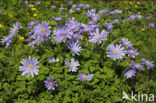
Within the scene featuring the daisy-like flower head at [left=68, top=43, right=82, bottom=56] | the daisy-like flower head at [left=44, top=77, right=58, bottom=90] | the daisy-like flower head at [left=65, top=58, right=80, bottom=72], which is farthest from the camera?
the daisy-like flower head at [left=68, top=43, right=82, bottom=56]

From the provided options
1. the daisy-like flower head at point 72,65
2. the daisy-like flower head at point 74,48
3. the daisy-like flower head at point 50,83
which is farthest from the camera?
the daisy-like flower head at point 74,48

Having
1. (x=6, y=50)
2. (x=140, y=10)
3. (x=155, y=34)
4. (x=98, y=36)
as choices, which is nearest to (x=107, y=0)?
(x=140, y=10)

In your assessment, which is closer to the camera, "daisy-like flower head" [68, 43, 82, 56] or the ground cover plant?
the ground cover plant

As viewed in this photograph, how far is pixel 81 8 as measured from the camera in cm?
487

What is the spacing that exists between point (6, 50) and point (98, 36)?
1.76 m

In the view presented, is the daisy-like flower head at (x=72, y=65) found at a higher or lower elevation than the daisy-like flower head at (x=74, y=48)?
lower

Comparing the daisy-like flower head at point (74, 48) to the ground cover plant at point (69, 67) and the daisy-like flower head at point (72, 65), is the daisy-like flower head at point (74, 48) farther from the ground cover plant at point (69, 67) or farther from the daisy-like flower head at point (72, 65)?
the daisy-like flower head at point (72, 65)

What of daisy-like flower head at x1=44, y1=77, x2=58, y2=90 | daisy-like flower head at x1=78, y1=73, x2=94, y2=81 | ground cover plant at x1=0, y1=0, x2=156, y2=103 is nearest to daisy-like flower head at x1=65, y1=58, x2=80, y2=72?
ground cover plant at x1=0, y1=0, x2=156, y2=103

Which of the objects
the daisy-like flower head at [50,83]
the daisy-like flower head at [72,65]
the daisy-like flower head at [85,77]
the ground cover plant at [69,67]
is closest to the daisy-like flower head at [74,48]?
the ground cover plant at [69,67]

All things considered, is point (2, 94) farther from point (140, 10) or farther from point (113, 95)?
Result: point (140, 10)

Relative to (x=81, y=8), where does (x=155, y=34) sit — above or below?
below

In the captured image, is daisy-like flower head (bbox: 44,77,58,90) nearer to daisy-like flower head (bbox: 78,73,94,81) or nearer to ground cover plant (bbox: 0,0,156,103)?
ground cover plant (bbox: 0,0,156,103)

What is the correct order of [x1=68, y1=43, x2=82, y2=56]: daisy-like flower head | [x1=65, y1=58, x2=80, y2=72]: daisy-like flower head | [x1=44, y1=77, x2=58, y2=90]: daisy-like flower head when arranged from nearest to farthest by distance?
[x1=44, y1=77, x2=58, y2=90]: daisy-like flower head → [x1=65, y1=58, x2=80, y2=72]: daisy-like flower head → [x1=68, y1=43, x2=82, y2=56]: daisy-like flower head

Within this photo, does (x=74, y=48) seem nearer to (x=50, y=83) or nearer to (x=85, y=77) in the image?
(x=85, y=77)
